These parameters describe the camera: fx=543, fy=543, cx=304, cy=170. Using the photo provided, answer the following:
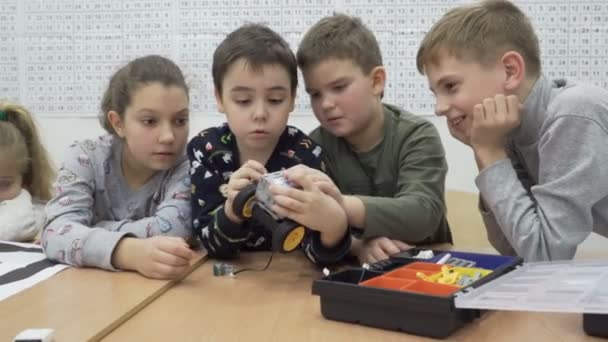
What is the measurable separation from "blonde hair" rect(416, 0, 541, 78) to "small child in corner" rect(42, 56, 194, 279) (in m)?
0.48

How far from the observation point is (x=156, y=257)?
0.76m

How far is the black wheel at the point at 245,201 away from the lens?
750 millimetres

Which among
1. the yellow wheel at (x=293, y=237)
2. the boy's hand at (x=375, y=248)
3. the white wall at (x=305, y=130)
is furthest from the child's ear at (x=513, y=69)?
the white wall at (x=305, y=130)

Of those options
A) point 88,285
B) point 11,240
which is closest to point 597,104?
point 88,285

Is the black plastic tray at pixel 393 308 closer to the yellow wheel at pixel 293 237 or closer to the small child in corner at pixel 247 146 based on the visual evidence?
the yellow wheel at pixel 293 237

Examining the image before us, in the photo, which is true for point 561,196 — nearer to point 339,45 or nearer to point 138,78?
point 339,45

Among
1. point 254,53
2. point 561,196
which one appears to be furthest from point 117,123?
point 561,196

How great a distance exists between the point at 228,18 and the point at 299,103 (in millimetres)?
365

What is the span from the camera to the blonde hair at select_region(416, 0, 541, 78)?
0.84m

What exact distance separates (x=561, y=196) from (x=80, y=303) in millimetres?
633

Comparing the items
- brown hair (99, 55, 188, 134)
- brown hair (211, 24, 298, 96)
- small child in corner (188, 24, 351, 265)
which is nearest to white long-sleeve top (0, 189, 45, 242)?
brown hair (99, 55, 188, 134)

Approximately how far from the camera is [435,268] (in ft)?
2.21

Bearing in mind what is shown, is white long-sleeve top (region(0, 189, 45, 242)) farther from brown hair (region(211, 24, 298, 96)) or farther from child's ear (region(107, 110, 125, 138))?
brown hair (region(211, 24, 298, 96))

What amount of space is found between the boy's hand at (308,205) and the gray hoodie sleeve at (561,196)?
237 mm
